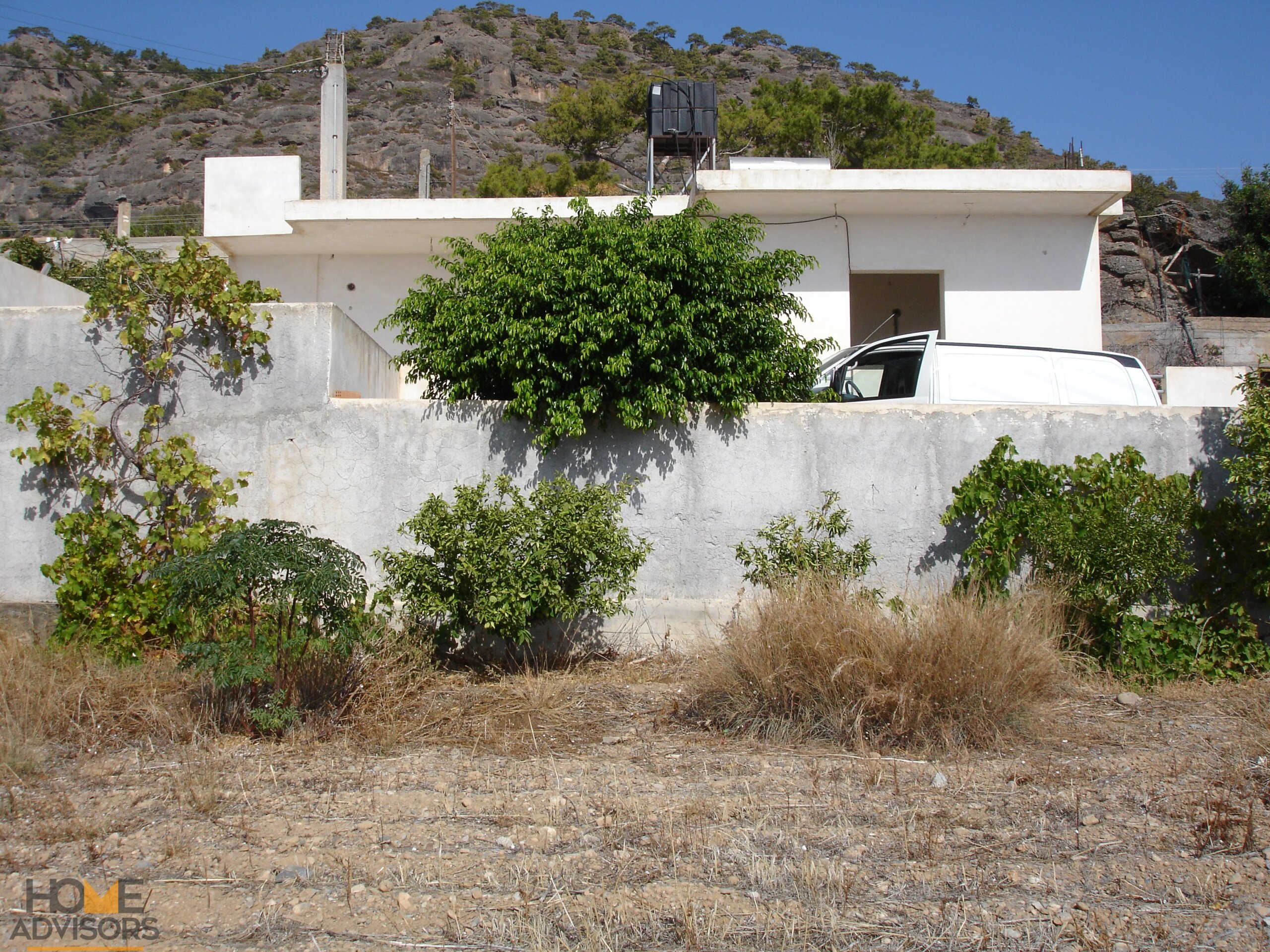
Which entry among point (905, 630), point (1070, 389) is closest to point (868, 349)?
point (1070, 389)

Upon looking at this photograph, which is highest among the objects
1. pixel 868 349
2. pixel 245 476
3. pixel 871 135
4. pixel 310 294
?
pixel 871 135

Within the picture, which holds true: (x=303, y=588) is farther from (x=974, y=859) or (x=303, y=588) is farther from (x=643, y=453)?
(x=974, y=859)

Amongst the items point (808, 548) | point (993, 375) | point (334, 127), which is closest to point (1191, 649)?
point (993, 375)

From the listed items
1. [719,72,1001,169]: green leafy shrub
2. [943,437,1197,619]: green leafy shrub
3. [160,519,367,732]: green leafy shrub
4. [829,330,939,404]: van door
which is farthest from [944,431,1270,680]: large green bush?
[719,72,1001,169]: green leafy shrub

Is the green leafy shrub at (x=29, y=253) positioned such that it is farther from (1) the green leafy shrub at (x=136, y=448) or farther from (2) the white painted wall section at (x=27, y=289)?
(1) the green leafy shrub at (x=136, y=448)

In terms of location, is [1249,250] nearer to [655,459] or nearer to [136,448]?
[655,459]

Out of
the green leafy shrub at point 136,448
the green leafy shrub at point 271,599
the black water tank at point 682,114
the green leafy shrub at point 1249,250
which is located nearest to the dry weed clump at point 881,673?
the green leafy shrub at point 271,599

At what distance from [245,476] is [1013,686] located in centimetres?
558

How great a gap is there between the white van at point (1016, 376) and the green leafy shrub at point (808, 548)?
1.53 m

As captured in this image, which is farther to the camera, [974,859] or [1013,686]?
[1013,686]

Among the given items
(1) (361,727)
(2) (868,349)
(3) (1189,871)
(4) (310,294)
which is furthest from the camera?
(4) (310,294)

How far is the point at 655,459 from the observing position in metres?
7.28

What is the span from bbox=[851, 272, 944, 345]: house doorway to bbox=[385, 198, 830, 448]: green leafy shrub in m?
8.81

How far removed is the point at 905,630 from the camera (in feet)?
17.7
